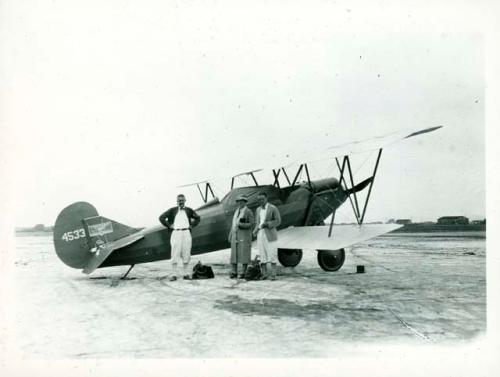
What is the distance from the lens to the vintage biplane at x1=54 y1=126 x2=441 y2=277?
824cm

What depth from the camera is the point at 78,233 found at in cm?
829

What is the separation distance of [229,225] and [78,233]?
305cm

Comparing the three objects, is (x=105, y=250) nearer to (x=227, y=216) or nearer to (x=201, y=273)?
(x=201, y=273)

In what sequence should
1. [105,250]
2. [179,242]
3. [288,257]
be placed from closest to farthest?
1. [179,242]
2. [105,250]
3. [288,257]

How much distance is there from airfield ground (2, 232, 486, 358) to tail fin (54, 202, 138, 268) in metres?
0.54

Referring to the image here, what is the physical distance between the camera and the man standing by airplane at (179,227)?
828 centimetres

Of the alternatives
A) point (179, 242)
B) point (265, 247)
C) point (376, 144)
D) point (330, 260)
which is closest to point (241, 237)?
point (265, 247)

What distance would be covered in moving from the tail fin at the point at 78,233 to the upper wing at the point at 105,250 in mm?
110

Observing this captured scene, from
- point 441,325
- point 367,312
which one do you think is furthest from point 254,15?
point 441,325

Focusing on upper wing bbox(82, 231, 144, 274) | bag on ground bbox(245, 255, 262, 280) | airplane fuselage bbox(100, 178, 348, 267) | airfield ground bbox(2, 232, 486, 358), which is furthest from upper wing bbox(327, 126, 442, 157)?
upper wing bbox(82, 231, 144, 274)

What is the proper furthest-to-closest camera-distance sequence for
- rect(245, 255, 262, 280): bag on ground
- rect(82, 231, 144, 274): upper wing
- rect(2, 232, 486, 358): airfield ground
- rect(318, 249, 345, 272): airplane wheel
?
rect(318, 249, 345, 272): airplane wheel < rect(245, 255, 262, 280): bag on ground < rect(82, 231, 144, 274): upper wing < rect(2, 232, 486, 358): airfield ground

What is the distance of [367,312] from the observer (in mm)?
5492

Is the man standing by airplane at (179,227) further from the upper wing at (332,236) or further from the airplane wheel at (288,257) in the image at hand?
the airplane wheel at (288,257)

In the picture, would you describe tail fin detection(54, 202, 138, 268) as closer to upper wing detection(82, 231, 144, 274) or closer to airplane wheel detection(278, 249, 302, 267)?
upper wing detection(82, 231, 144, 274)
